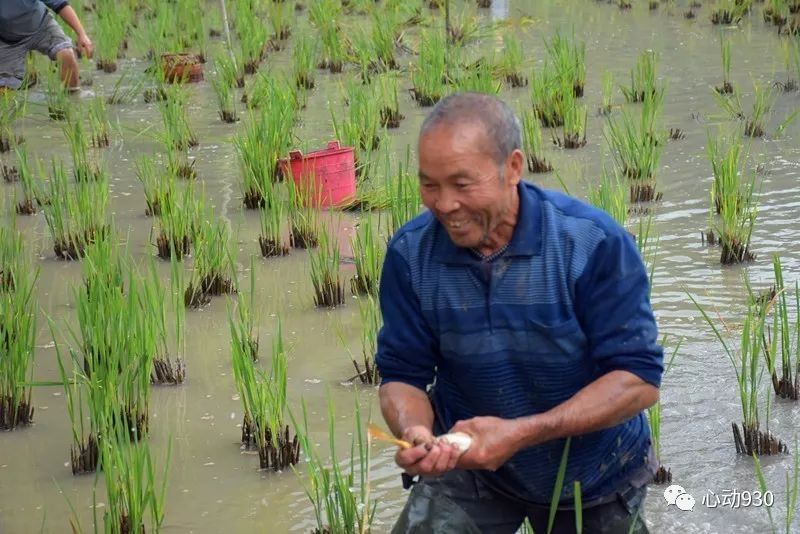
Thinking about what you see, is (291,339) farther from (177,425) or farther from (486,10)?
(486,10)

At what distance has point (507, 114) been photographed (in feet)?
6.78

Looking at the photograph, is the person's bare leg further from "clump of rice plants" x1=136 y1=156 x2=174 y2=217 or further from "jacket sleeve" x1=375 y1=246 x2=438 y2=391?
"jacket sleeve" x1=375 y1=246 x2=438 y2=391

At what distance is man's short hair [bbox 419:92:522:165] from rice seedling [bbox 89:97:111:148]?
15.7 feet

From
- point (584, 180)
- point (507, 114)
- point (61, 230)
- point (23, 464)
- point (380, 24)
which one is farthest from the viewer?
point (380, 24)

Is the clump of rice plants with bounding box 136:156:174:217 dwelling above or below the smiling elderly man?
below

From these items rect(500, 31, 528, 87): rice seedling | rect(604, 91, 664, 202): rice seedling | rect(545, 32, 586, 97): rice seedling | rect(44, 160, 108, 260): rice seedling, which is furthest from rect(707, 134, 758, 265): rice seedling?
rect(500, 31, 528, 87): rice seedling

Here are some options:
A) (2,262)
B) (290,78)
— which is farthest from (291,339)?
(290,78)

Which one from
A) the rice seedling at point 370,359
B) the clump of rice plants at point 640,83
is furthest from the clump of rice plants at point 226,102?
Result: the rice seedling at point 370,359

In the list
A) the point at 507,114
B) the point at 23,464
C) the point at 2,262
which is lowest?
the point at 23,464

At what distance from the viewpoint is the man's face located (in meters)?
2.00

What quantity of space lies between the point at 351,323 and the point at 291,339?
212 mm

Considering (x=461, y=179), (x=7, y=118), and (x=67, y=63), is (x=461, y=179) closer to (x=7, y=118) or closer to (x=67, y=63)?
(x=7, y=118)

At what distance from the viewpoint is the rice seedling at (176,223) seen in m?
4.86

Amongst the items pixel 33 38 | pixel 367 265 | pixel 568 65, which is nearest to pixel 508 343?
pixel 367 265
